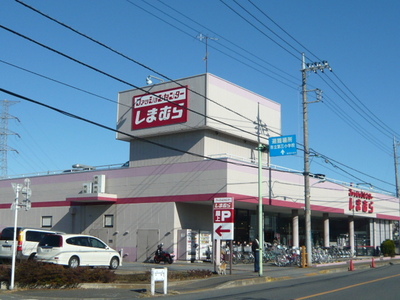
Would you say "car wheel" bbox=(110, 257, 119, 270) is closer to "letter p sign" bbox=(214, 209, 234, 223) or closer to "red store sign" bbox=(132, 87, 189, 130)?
"letter p sign" bbox=(214, 209, 234, 223)

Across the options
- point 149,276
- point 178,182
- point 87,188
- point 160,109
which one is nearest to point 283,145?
point 178,182

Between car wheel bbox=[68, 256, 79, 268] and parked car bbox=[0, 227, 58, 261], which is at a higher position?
parked car bbox=[0, 227, 58, 261]

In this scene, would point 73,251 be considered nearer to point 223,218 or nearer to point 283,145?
point 223,218

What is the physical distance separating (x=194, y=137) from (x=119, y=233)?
8384 mm

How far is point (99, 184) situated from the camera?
120 feet

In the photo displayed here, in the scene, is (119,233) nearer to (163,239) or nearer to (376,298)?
(163,239)

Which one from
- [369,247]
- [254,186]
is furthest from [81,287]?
[369,247]

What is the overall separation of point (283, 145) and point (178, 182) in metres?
7.39

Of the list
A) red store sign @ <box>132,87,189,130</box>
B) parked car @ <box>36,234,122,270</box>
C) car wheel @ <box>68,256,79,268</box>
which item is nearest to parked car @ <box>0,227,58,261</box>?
parked car @ <box>36,234,122,270</box>

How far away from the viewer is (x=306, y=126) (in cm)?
3294

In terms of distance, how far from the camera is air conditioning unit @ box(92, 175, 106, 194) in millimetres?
36469

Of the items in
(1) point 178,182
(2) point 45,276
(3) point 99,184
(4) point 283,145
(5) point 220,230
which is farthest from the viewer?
(3) point 99,184

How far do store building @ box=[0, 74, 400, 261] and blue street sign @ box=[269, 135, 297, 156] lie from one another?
2.47m

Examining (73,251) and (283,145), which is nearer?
(73,251)
